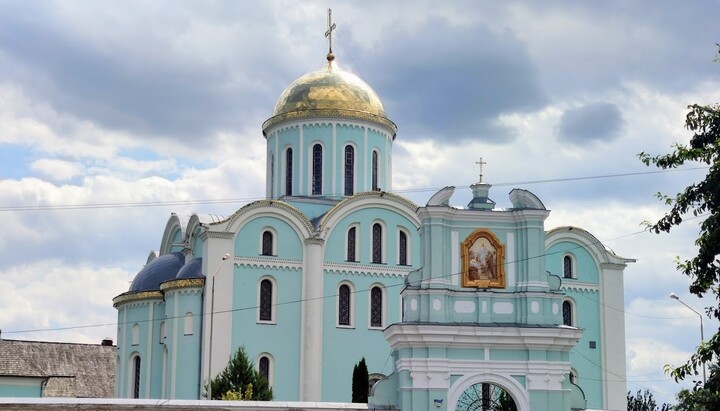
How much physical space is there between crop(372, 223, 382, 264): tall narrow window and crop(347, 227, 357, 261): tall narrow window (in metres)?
0.73

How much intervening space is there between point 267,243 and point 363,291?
12.3 feet

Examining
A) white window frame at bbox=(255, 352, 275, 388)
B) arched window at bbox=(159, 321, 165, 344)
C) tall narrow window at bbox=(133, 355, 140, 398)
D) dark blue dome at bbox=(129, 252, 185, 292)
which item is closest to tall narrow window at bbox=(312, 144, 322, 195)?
dark blue dome at bbox=(129, 252, 185, 292)

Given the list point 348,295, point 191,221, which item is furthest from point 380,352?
point 191,221

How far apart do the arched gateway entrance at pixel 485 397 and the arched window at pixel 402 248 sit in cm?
1368

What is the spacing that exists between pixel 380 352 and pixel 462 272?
13.3m

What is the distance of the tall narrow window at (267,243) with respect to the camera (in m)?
40.3

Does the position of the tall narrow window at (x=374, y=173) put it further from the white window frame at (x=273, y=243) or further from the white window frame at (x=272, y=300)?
the white window frame at (x=272, y=300)

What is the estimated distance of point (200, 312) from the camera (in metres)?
39.4

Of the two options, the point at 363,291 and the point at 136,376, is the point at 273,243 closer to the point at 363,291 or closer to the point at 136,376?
the point at 363,291

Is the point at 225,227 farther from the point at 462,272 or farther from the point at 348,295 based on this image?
the point at 462,272

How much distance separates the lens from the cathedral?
2750cm

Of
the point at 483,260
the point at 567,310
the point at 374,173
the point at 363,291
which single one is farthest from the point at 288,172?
the point at 483,260

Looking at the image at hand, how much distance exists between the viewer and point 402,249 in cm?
4231

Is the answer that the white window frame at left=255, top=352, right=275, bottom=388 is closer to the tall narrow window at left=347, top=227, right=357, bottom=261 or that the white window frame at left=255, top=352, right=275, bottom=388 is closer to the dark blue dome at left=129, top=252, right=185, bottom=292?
the tall narrow window at left=347, top=227, right=357, bottom=261
